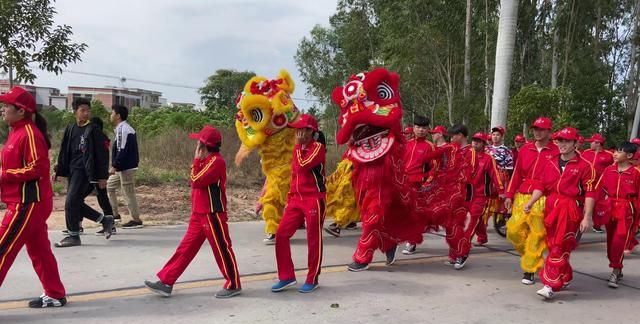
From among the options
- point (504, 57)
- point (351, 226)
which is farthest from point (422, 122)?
point (504, 57)

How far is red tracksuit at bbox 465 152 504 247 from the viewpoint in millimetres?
6383

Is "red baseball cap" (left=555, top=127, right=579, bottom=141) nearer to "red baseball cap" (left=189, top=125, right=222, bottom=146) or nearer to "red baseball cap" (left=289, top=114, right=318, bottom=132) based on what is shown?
"red baseball cap" (left=289, top=114, right=318, bottom=132)

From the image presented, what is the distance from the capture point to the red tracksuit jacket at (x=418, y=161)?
6.24m

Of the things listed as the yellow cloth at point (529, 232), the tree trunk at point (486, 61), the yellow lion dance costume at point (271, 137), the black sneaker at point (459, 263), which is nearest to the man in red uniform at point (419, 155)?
the black sneaker at point (459, 263)

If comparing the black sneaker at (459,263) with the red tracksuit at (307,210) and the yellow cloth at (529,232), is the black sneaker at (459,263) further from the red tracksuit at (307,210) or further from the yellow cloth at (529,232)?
the red tracksuit at (307,210)

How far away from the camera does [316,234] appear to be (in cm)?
483

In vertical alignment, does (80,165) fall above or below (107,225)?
above

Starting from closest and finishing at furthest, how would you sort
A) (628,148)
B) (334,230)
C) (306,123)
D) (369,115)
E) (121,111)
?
1. (306,123)
2. (369,115)
3. (628,148)
4. (121,111)
5. (334,230)

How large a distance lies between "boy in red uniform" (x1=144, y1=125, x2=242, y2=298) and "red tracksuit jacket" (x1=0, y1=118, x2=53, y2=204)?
3.68 feet

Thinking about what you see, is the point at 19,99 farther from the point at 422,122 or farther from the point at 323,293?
the point at 422,122

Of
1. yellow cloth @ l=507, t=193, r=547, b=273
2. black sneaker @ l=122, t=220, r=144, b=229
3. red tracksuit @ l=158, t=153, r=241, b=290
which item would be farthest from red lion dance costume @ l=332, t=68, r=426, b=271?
black sneaker @ l=122, t=220, r=144, b=229

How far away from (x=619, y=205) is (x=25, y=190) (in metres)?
5.55

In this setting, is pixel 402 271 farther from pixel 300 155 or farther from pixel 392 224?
pixel 300 155

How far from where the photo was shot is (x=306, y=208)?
4.87 meters
